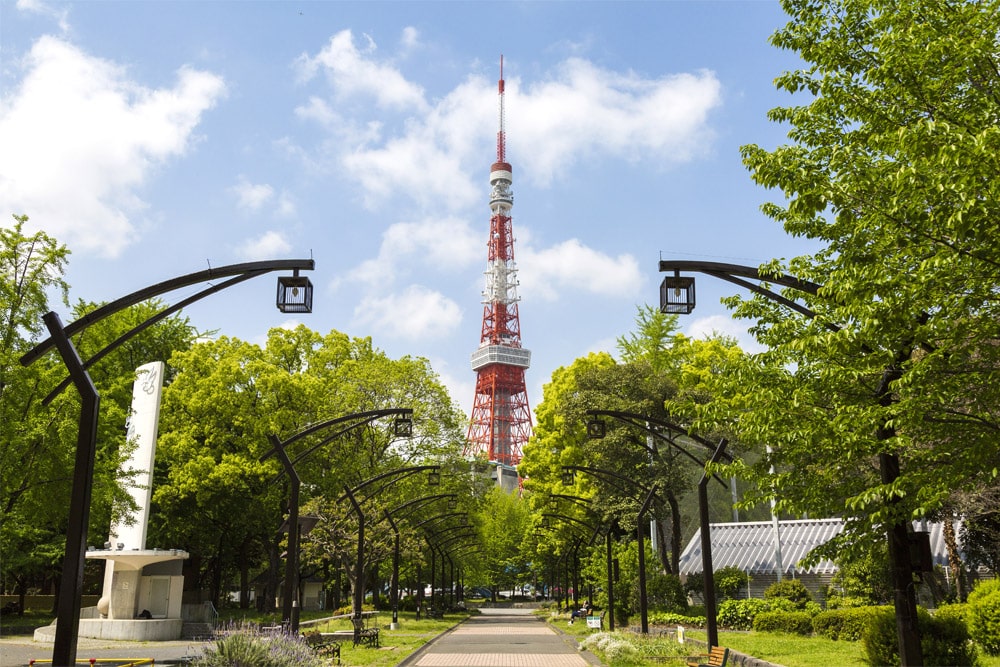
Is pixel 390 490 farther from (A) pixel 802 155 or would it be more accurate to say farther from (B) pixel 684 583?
(A) pixel 802 155

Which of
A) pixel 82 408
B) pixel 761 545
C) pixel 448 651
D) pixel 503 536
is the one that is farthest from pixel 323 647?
pixel 503 536

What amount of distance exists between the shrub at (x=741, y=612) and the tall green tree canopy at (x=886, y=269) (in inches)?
→ 918

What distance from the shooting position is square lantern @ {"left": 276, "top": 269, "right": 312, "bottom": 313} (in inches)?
517

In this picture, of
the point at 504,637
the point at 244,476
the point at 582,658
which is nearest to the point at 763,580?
the point at 504,637

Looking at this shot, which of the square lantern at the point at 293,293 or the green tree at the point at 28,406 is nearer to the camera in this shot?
the square lantern at the point at 293,293

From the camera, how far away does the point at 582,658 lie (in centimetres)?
2470

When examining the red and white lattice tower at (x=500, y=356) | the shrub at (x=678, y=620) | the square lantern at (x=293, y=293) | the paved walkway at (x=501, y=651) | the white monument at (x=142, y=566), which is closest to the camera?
the square lantern at (x=293, y=293)

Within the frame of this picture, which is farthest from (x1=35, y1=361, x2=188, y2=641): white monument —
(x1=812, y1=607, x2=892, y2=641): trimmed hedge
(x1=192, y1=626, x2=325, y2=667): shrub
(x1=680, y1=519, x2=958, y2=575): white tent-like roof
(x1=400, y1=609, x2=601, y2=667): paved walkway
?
(x1=680, y1=519, x2=958, y2=575): white tent-like roof

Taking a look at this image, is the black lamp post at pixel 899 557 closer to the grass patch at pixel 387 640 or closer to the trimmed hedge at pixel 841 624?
the grass patch at pixel 387 640

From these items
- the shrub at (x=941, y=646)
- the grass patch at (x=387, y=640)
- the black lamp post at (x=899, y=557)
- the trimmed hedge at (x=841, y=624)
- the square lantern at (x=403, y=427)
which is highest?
the square lantern at (x=403, y=427)

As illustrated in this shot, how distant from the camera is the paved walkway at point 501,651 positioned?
23141mm

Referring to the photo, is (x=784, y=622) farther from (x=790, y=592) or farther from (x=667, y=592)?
(x=667, y=592)

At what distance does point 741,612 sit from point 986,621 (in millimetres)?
16787

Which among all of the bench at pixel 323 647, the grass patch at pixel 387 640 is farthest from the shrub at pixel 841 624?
the bench at pixel 323 647
